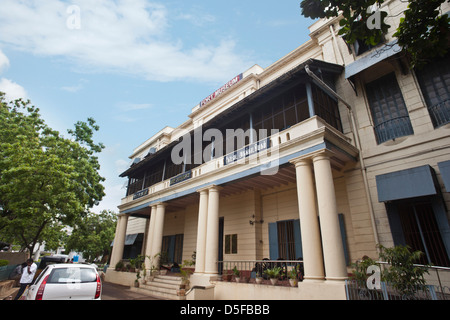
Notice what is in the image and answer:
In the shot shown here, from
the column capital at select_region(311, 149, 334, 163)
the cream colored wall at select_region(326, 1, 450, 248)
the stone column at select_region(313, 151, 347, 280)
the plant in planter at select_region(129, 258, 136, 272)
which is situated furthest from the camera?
the plant in planter at select_region(129, 258, 136, 272)

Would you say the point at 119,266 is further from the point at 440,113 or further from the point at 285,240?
the point at 440,113

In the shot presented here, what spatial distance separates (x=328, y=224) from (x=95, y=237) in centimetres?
3809

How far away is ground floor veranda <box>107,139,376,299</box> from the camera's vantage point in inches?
278

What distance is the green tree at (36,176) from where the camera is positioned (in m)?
12.6

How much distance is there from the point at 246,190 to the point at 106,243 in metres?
34.5

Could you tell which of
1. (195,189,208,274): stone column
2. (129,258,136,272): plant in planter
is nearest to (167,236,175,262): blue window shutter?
(129,258,136,272): plant in planter

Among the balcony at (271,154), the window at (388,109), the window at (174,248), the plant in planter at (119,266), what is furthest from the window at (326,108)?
the plant in planter at (119,266)

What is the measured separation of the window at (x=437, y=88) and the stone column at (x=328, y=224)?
13.8 feet

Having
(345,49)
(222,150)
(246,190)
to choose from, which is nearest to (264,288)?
(246,190)

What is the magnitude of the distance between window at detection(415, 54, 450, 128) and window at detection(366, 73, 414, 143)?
2.32 ft

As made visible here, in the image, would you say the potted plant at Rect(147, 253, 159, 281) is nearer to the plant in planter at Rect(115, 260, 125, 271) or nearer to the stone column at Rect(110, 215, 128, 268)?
the plant in planter at Rect(115, 260, 125, 271)
